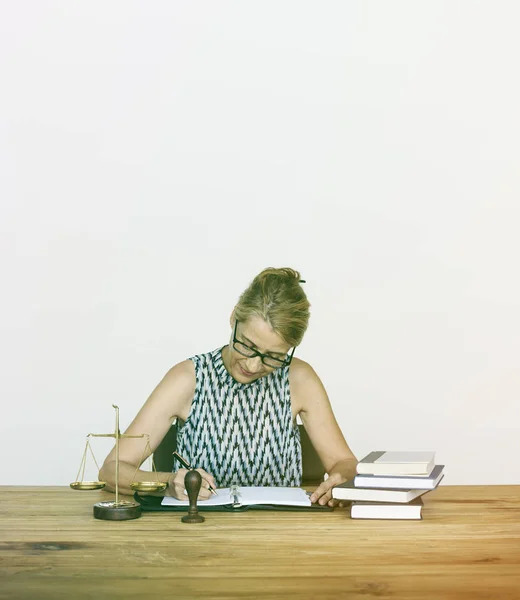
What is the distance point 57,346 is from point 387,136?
6.80 ft

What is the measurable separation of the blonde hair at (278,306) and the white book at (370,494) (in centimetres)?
60

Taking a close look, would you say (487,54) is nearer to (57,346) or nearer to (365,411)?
(365,411)

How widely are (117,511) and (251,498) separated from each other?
1.19 ft

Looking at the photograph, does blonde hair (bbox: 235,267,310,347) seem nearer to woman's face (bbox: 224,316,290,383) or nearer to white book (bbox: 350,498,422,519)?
woman's face (bbox: 224,316,290,383)

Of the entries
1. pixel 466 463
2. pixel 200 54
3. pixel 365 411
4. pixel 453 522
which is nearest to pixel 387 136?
pixel 200 54

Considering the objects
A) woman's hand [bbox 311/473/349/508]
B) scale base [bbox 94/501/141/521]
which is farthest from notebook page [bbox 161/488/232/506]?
woman's hand [bbox 311/473/349/508]

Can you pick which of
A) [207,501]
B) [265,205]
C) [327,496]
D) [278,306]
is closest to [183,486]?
[207,501]

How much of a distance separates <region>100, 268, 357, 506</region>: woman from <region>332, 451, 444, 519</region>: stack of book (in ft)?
1.74

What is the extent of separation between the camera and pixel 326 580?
170 cm

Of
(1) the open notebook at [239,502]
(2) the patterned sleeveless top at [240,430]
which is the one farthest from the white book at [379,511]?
(2) the patterned sleeveless top at [240,430]

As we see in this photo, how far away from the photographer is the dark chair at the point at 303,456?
3008 mm

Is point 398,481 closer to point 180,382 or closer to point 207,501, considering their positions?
point 207,501

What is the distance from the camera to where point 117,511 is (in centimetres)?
215

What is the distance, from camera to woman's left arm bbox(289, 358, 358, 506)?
3012 millimetres
